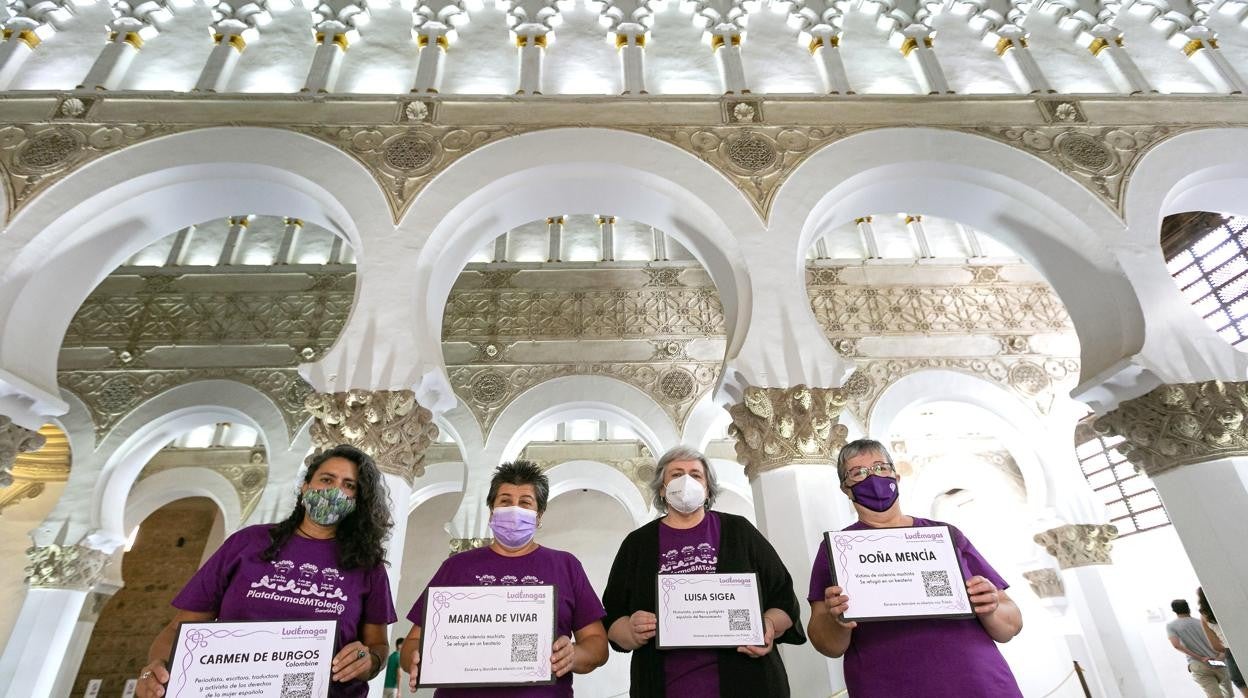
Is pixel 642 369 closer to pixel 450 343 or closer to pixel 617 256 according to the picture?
pixel 617 256

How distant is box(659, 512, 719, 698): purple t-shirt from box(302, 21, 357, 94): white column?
480 centimetres

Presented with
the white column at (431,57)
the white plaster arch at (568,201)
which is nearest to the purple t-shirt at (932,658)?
the white plaster arch at (568,201)

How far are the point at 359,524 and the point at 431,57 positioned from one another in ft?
15.5

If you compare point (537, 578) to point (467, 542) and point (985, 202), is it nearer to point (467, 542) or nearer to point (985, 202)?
point (985, 202)

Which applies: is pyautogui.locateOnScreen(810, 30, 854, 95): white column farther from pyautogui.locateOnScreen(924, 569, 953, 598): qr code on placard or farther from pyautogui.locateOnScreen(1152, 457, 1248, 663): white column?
pyautogui.locateOnScreen(924, 569, 953, 598): qr code on placard

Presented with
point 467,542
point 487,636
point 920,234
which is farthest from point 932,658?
point 920,234

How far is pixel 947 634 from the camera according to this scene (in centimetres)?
185

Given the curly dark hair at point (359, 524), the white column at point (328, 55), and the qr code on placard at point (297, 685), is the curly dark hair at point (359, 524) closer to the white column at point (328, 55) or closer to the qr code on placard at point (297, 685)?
the qr code on placard at point (297, 685)

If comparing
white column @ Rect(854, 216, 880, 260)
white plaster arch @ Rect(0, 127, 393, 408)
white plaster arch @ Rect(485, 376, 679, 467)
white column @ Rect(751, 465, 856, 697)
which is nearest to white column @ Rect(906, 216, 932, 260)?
white column @ Rect(854, 216, 880, 260)

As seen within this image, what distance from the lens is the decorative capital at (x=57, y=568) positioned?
6.42m

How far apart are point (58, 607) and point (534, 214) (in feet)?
21.7

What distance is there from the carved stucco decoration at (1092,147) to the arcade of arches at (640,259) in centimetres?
3

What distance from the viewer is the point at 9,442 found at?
4012mm

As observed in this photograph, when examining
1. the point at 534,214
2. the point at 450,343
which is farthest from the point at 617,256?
the point at 534,214
